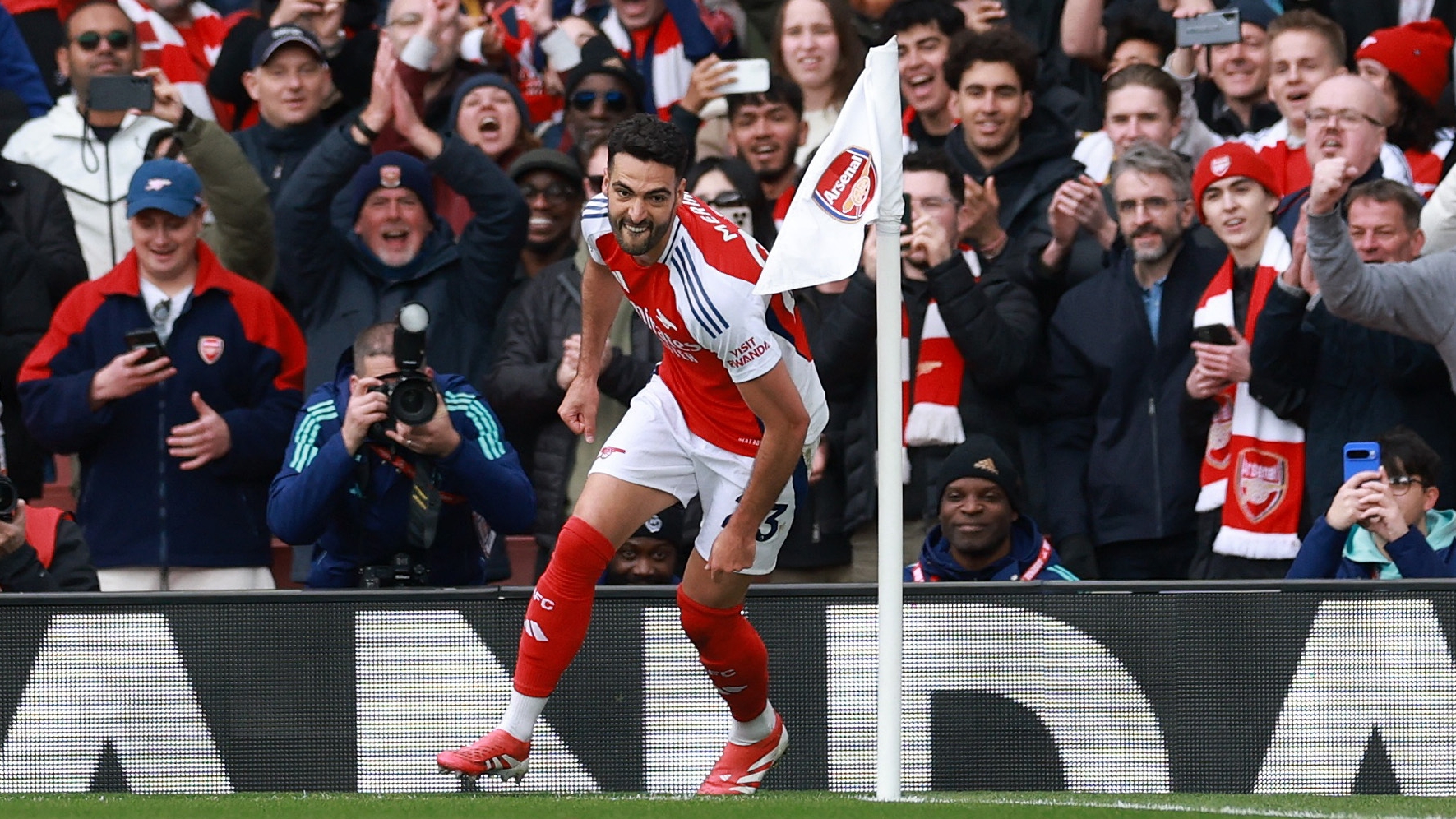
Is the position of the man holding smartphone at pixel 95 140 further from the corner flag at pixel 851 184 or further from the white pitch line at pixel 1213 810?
the white pitch line at pixel 1213 810

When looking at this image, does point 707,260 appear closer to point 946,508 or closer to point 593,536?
point 593,536

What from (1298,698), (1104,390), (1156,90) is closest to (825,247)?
(1298,698)

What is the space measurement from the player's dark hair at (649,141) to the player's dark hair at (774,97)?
380cm

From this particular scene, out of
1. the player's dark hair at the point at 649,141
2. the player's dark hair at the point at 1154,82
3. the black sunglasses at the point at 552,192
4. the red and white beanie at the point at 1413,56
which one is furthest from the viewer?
the black sunglasses at the point at 552,192

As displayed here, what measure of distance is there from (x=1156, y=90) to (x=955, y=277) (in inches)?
67.2

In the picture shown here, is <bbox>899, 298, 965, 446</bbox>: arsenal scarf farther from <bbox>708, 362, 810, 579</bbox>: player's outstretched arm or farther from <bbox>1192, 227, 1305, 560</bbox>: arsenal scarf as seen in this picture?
<bbox>708, 362, 810, 579</bbox>: player's outstretched arm


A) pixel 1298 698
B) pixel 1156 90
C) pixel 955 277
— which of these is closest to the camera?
pixel 1298 698

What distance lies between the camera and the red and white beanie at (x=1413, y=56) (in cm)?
955

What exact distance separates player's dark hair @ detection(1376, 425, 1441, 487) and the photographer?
329cm

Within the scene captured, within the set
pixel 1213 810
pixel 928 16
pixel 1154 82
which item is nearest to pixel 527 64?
pixel 928 16

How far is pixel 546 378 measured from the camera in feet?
30.1

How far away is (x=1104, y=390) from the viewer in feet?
29.6

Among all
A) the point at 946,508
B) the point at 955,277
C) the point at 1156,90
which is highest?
the point at 1156,90

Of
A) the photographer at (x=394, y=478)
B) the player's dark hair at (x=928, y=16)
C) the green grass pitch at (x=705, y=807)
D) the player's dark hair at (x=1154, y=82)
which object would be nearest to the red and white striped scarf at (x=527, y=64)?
the player's dark hair at (x=928, y=16)
